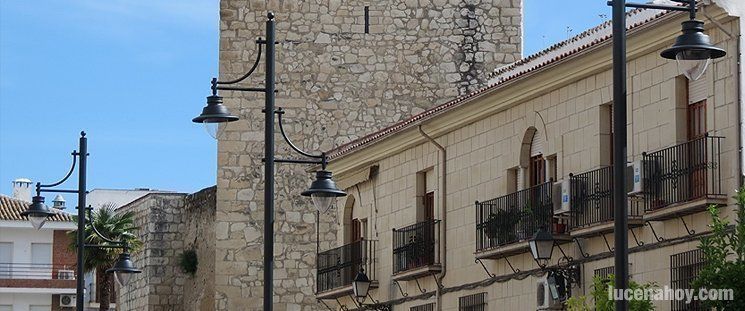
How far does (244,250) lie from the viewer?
40.0m

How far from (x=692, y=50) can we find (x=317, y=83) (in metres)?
24.4

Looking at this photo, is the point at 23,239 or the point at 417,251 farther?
the point at 23,239

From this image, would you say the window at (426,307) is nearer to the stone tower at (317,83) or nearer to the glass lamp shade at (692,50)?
the stone tower at (317,83)

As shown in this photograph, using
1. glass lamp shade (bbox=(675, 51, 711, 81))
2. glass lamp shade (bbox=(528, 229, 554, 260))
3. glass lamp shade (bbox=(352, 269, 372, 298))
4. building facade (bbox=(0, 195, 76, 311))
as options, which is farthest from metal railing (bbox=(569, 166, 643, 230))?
building facade (bbox=(0, 195, 76, 311))

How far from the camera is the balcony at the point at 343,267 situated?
1268 inches

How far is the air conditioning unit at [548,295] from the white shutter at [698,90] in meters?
3.64

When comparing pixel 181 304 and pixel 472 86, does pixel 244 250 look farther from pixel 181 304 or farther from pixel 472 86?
pixel 181 304

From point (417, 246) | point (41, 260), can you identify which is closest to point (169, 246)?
point (417, 246)

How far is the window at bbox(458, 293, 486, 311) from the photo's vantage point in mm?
27859

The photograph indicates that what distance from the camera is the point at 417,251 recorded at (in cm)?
2975

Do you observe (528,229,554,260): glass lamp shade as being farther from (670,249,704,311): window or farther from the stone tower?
the stone tower

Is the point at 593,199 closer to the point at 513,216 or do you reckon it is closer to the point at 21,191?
the point at 513,216

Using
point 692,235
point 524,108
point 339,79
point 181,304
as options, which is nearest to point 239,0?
point 339,79

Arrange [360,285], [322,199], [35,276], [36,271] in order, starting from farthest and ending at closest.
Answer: [36,271] → [35,276] → [360,285] → [322,199]
